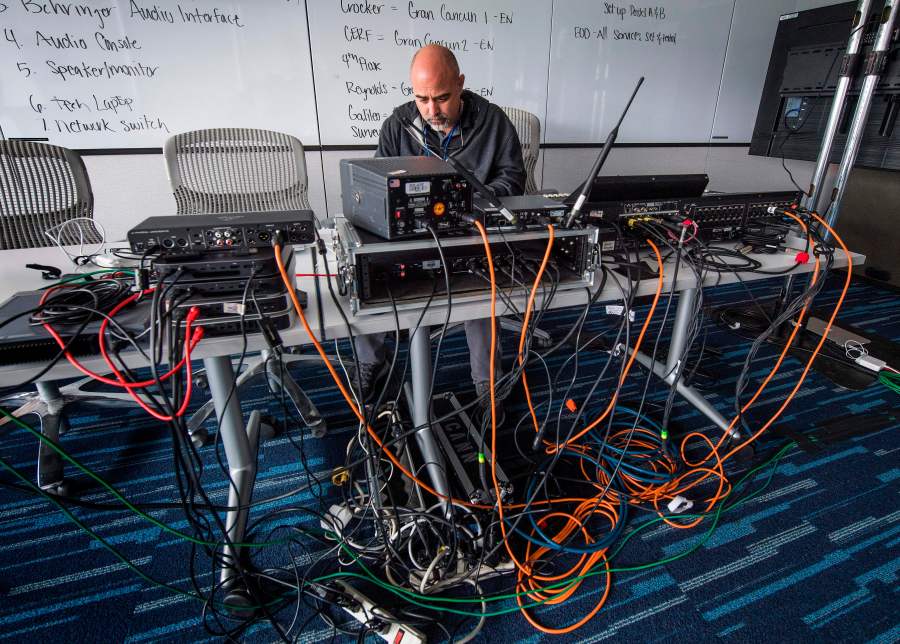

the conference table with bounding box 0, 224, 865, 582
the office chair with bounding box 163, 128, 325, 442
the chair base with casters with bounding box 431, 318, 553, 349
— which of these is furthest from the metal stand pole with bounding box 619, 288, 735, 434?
the office chair with bounding box 163, 128, 325, 442

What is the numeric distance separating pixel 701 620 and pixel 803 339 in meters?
1.69

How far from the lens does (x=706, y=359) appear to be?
6.55 ft

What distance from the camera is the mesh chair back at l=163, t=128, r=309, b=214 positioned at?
1739 millimetres

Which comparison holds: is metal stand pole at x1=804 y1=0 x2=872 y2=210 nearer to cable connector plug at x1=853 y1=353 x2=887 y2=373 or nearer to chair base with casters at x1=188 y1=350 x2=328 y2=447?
cable connector plug at x1=853 y1=353 x2=887 y2=373

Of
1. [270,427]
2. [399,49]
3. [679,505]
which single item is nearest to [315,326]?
[270,427]

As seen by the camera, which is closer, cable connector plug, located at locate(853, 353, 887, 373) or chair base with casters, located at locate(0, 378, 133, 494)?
chair base with casters, located at locate(0, 378, 133, 494)

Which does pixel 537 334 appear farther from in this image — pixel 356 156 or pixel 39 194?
pixel 39 194

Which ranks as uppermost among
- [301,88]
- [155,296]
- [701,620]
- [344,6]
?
[344,6]

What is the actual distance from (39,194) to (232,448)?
1.21 m

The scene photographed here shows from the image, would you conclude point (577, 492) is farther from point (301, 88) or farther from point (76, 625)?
point (301, 88)

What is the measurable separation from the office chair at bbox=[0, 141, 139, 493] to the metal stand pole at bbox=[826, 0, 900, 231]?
2.72 m

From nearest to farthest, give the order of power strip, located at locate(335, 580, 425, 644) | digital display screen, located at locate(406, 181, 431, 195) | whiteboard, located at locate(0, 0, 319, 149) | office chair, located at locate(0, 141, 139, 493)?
digital display screen, located at locate(406, 181, 431, 195) → power strip, located at locate(335, 580, 425, 644) → office chair, located at locate(0, 141, 139, 493) → whiteboard, located at locate(0, 0, 319, 149)

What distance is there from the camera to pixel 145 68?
7.12ft

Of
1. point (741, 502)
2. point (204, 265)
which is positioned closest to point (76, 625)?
point (204, 265)
